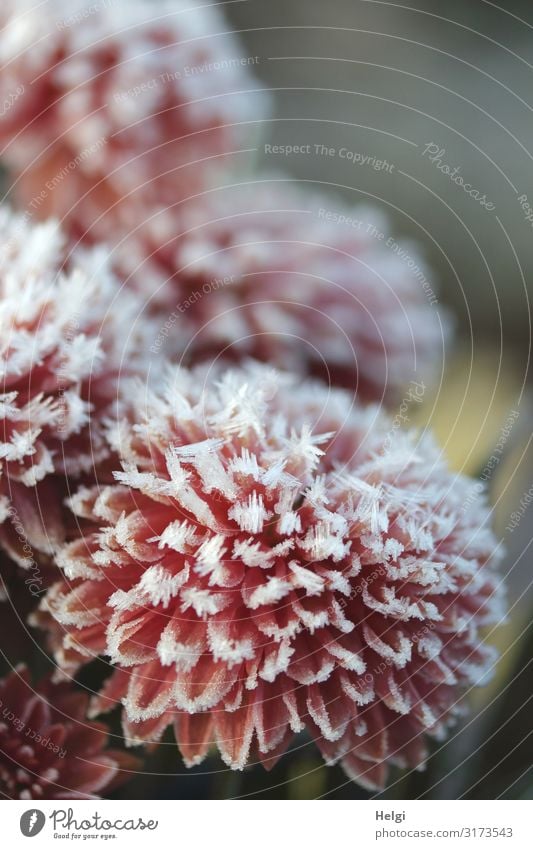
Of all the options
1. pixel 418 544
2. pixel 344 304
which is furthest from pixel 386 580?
pixel 344 304

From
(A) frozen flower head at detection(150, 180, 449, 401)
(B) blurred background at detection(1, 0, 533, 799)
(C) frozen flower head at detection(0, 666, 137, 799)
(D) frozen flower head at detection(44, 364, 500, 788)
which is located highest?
(B) blurred background at detection(1, 0, 533, 799)

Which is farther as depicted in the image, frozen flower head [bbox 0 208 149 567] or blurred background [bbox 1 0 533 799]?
blurred background [bbox 1 0 533 799]

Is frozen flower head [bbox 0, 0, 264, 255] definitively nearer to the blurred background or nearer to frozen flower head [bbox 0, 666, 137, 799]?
the blurred background

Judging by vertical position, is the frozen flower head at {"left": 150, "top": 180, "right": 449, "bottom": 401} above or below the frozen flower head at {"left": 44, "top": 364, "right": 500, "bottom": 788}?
above

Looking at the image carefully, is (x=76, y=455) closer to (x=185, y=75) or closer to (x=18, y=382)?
(x=18, y=382)

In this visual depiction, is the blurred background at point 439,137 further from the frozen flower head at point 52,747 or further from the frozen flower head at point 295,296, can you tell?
the frozen flower head at point 52,747

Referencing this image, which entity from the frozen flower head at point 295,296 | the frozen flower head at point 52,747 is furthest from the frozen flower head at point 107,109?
the frozen flower head at point 52,747

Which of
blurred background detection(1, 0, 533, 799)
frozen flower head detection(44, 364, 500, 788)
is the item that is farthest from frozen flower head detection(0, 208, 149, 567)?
blurred background detection(1, 0, 533, 799)

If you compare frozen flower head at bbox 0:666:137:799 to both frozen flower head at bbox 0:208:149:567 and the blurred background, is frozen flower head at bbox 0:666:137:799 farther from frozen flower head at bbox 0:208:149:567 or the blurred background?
the blurred background
